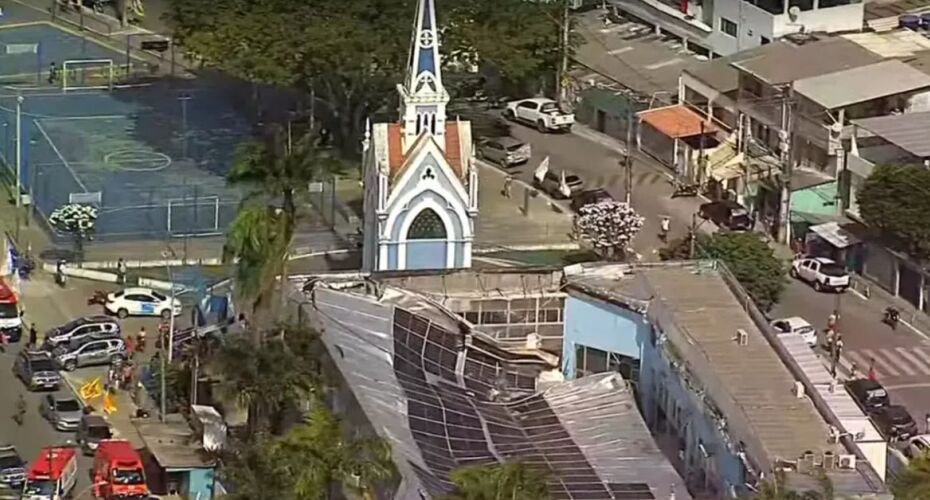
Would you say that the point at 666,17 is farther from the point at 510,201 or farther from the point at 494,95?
the point at 510,201

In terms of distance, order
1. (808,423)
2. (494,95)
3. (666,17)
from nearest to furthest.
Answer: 1. (808,423)
2. (494,95)
3. (666,17)

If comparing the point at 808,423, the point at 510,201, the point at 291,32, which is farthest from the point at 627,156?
the point at 808,423

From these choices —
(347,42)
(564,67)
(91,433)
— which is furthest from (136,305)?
(564,67)

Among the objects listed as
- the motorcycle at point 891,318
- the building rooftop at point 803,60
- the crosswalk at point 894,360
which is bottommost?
the crosswalk at point 894,360

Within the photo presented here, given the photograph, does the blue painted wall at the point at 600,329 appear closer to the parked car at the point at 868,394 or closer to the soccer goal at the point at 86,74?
the parked car at the point at 868,394

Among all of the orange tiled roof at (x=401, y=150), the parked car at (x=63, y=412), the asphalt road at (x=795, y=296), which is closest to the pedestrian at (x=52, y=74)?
the asphalt road at (x=795, y=296)

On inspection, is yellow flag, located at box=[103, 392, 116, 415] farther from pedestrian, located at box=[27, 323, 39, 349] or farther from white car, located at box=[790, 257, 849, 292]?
white car, located at box=[790, 257, 849, 292]

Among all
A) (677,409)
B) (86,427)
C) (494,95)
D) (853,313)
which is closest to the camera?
(677,409)
